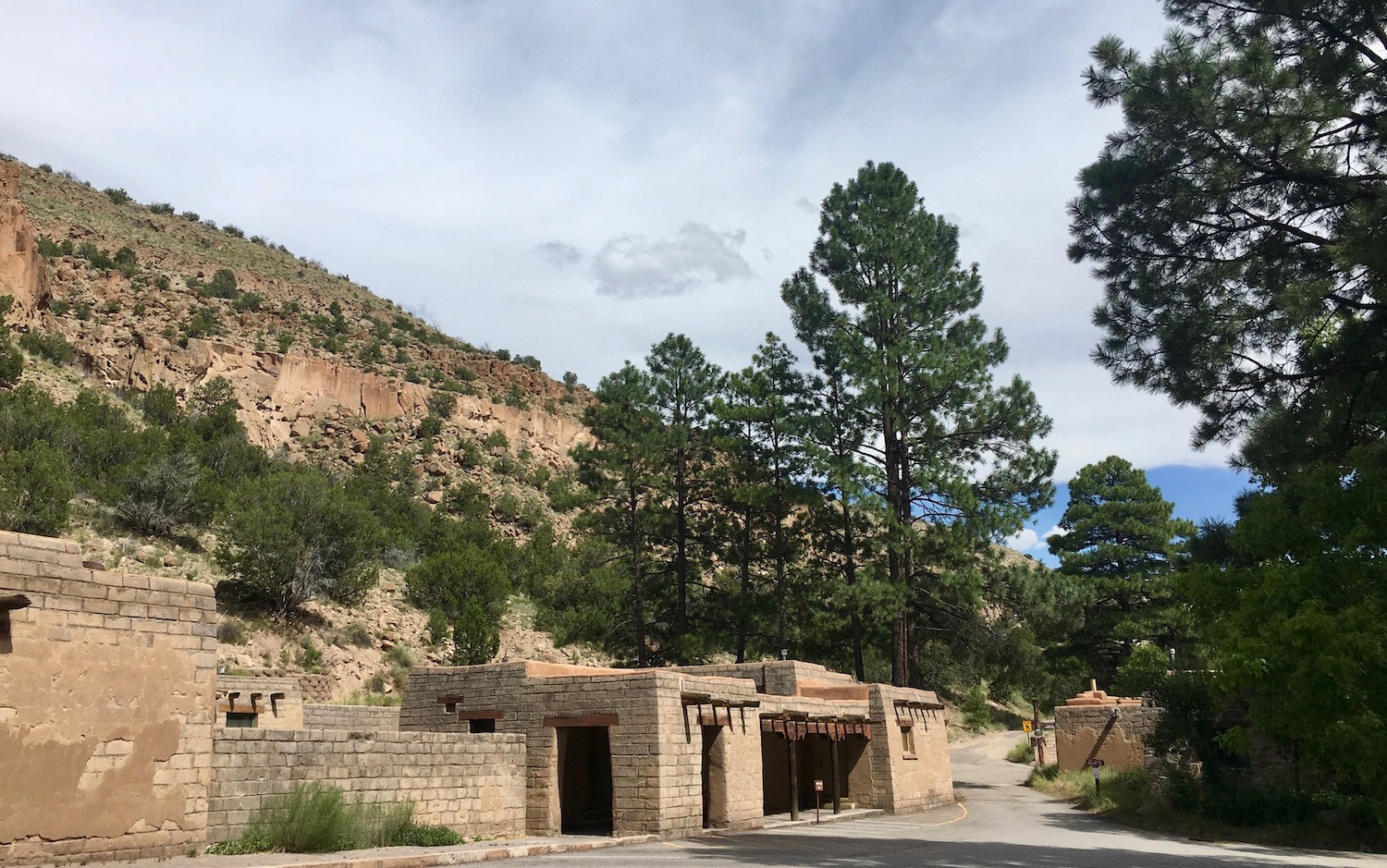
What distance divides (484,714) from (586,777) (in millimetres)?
3970

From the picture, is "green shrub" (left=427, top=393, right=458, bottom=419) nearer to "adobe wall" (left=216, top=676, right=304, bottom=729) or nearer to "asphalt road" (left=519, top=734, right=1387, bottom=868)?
"adobe wall" (left=216, top=676, right=304, bottom=729)

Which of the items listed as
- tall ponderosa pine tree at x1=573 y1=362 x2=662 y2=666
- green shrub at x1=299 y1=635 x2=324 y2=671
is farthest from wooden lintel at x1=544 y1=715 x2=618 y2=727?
green shrub at x1=299 y1=635 x2=324 y2=671

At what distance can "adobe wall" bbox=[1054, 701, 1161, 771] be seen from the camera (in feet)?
91.2

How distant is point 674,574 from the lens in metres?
33.8

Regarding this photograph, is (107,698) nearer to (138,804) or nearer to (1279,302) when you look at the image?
(138,804)

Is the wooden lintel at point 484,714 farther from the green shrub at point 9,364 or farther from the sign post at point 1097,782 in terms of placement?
the green shrub at point 9,364

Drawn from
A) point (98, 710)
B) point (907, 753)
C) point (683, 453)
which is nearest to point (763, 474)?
point (683, 453)

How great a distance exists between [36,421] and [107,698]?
29.2m

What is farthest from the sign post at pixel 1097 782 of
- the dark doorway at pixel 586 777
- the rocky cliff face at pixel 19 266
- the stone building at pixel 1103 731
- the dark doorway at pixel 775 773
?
Result: the rocky cliff face at pixel 19 266

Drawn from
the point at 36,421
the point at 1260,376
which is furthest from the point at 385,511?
the point at 1260,376

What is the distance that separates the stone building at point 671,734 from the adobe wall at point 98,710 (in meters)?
6.68

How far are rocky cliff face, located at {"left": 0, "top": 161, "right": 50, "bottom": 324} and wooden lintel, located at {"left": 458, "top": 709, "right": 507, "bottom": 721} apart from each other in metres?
38.4

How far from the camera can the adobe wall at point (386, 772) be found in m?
12.4

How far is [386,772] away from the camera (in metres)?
14.3
